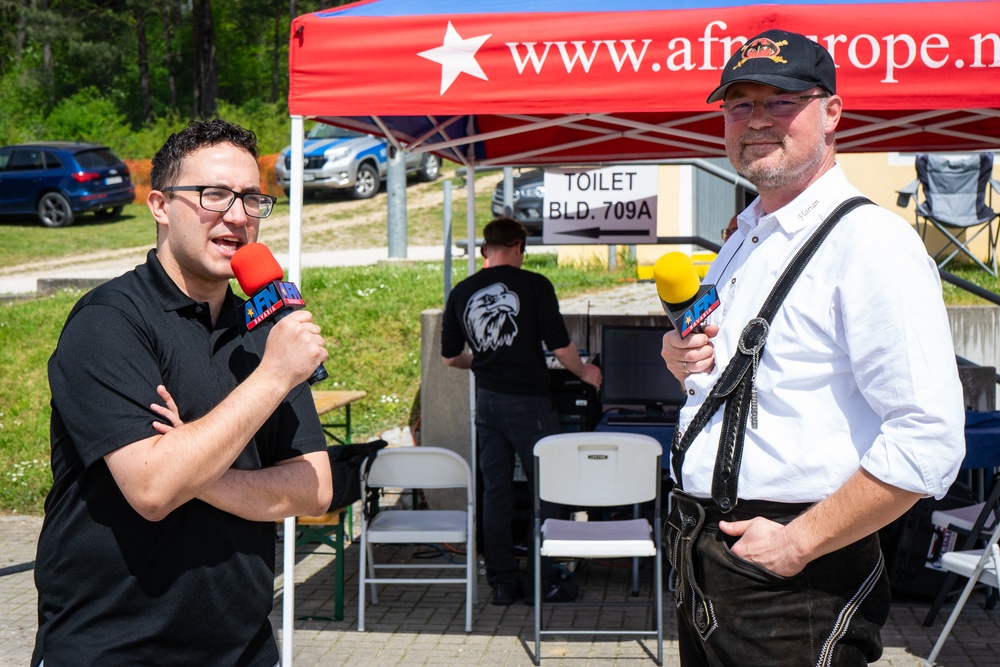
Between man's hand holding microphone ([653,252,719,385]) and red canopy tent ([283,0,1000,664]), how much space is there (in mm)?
2029

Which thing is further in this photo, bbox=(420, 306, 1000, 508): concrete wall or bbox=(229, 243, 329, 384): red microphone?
bbox=(420, 306, 1000, 508): concrete wall

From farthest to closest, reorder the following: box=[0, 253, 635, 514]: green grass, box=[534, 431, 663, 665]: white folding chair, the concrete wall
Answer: box=[0, 253, 635, 514]: green grass < the concrete wall < box=[534, 431, 663, 665]: white folding chair

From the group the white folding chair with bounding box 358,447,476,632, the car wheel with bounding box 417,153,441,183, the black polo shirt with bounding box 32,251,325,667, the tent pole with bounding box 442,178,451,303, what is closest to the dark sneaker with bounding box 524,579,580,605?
the white folding chair with bounding box 358,447,476,632

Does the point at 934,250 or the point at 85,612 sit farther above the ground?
the point at 934,250

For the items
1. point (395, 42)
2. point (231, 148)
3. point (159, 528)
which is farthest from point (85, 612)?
point (395, 42)

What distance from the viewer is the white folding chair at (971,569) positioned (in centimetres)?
465

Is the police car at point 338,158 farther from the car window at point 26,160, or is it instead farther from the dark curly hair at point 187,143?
the dark curly hair at point 187,143

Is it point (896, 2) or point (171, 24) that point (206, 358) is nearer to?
point (896, 2)

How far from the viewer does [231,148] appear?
2398 mm

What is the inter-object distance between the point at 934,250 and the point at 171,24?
36917 mm

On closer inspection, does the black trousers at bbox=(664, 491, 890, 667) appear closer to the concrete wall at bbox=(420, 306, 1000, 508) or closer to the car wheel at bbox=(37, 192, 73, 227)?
the concrete wall at bbox=(420, 306, 1000, 508)

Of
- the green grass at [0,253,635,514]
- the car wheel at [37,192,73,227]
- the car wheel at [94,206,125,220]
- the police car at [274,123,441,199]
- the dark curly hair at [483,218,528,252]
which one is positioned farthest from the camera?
the car wheel at [94,206,125,220]

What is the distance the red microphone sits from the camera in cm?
230

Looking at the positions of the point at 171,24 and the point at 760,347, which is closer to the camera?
the point at 760,347
